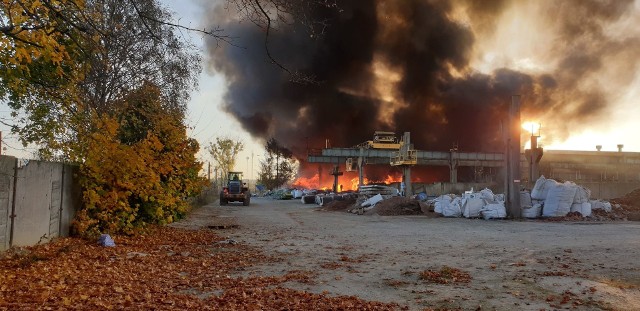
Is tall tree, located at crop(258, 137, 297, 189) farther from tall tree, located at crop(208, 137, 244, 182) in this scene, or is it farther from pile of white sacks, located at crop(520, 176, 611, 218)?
pile of white sacks, located at crop(520, 176, 611, 218)

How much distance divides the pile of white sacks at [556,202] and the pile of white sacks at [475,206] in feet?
3.82

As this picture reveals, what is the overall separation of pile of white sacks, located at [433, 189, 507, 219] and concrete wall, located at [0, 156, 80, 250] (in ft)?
53.2

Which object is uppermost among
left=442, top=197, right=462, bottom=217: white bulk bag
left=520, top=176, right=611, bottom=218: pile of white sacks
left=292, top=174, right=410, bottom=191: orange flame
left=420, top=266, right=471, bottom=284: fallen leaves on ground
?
left=292, top=174, right=410, bottom=191: orange flame

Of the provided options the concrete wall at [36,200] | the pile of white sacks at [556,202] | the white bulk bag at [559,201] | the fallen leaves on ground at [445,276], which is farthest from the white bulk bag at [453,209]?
the concrete wall at [36,200]

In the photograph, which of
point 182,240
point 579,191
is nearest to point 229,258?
point 182,240

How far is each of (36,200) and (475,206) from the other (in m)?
17.6

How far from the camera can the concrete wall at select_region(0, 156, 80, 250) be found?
843 centimetres

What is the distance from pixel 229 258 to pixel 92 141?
14.9 ft

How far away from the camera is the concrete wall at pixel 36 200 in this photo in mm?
8430

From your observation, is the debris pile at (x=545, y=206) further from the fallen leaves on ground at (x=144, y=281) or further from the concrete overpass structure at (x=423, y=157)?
the concrete overpass structure at (x=423, y=157)

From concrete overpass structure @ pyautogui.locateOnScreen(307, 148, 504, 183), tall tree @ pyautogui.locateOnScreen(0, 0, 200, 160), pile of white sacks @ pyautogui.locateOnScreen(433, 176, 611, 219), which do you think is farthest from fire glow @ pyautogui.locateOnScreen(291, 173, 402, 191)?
tall tree @ pyautogui.locateOnScreen(0, 0, 200, 160)

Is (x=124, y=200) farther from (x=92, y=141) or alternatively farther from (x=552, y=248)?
(x=552, y=248)

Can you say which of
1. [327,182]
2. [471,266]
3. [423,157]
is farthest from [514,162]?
[327,182]

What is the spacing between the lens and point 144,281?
6.83 metres
